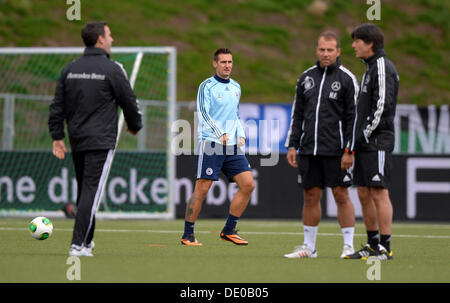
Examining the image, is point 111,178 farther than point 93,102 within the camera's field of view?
Yes

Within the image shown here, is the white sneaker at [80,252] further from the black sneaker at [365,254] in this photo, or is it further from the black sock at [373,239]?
the black sock at [373,239]

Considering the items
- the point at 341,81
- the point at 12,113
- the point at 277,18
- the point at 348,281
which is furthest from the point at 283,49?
the point at 348,281

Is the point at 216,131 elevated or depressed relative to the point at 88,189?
elevated

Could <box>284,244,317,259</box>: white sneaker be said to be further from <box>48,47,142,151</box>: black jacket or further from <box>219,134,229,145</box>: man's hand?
<box>48,47,142,151</box>: black jacket

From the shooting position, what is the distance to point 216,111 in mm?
9648

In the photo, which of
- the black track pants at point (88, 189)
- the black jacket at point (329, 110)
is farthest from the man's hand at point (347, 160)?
the black track pants at point (88, 189)

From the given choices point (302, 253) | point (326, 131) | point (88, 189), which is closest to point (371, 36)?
point (326, 131)

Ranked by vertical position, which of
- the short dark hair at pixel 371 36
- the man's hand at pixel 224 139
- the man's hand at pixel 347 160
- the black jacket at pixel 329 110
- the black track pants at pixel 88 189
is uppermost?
the short dark hair at pixel 371 36

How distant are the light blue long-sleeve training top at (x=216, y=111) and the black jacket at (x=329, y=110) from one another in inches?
60.5

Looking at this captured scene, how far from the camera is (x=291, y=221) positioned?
559 inches

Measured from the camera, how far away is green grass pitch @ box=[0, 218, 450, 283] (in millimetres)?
6668

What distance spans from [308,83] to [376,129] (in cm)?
80

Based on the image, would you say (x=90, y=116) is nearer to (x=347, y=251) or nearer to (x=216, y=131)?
(x=216, y=131)

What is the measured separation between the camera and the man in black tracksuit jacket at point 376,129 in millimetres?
7883
